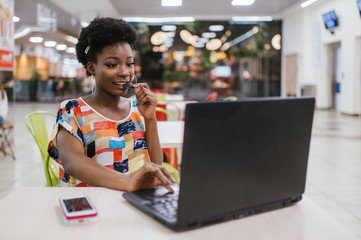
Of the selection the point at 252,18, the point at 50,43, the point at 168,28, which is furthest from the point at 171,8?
the point at 50,43

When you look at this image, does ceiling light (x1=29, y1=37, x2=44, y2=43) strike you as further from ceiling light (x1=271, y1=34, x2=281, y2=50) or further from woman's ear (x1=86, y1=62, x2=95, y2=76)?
woman's ear (x1=86, y1=62, x2=95, y2=76)

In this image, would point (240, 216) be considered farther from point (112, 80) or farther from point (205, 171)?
point (112, 80)

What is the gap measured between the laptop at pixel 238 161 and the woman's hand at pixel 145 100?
20.2 inches

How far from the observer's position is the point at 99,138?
135cm

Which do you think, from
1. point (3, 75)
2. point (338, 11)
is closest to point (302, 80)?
point (338, 11)

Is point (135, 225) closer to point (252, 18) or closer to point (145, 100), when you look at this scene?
point (145, 100)

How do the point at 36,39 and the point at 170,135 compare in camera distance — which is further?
the point at 36,39

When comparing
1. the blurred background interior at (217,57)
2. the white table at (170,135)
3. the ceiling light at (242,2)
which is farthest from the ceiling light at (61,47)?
the white table at (170,135)

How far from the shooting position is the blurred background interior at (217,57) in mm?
5648

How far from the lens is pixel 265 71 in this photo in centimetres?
1622

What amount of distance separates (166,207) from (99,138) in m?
0.53

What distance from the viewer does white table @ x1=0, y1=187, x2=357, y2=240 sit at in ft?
2.61

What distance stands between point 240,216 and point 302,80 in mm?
13944

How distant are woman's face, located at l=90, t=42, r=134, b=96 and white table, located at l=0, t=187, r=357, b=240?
1.63 ft
